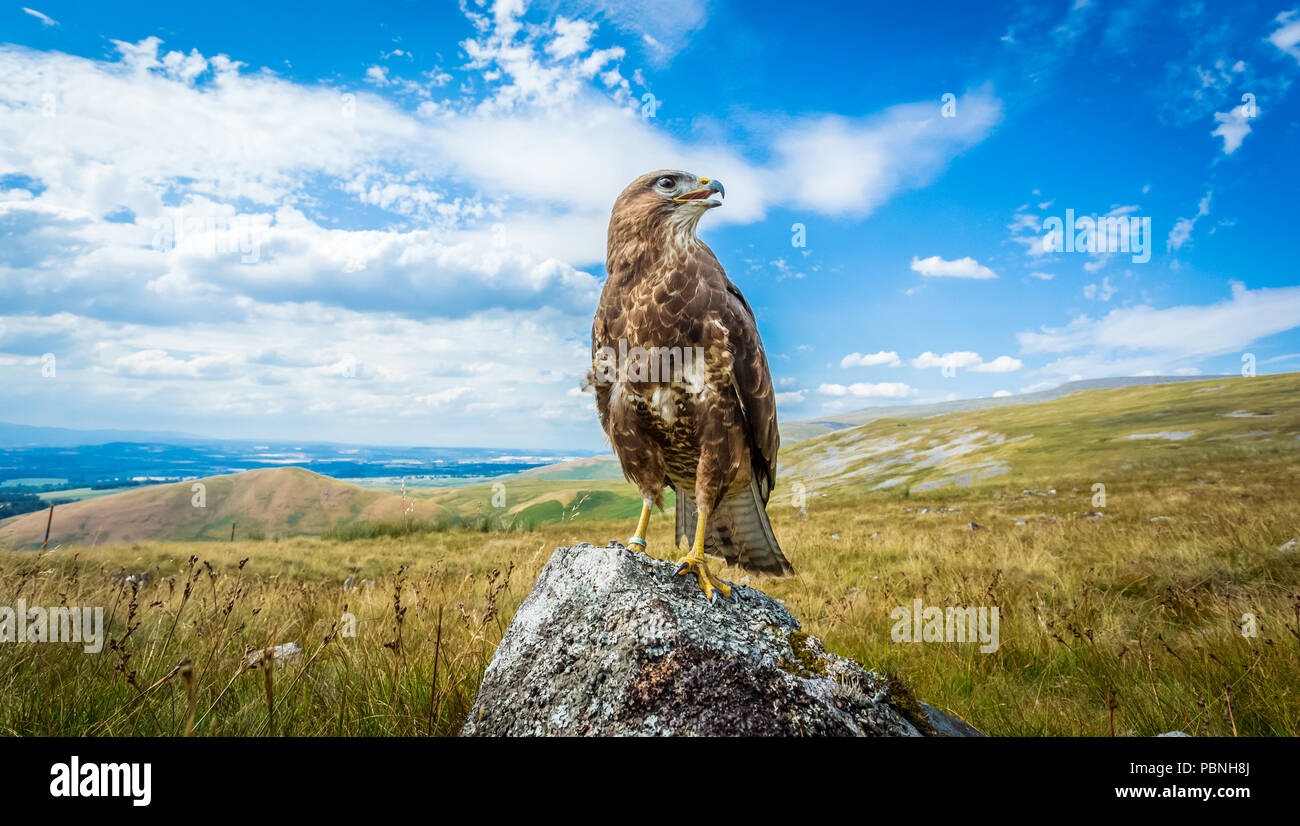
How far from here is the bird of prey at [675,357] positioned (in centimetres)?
346

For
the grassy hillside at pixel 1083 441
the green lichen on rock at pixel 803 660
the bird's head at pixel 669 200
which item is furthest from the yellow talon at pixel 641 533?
the grassy hillside at pixel 1083 441

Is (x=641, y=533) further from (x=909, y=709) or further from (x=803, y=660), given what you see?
(x=909, y=709)

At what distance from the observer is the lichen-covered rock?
216 centimetres

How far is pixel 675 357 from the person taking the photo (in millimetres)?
3449

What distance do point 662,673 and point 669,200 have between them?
110 inches

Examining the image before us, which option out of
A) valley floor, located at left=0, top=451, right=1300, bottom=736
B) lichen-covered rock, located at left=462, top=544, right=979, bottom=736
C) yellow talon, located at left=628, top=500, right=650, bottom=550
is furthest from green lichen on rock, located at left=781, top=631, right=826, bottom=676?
valley floor, located at left=0, top=451, right=1300, bottom=736

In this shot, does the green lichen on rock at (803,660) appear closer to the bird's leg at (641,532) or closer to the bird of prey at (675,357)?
the bird of prey at (675,357)

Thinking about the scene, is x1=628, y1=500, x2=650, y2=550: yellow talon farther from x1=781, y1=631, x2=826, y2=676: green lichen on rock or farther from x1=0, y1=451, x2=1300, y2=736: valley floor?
x1=781, y1=631, x2=826, y2=676: green lichen on rock

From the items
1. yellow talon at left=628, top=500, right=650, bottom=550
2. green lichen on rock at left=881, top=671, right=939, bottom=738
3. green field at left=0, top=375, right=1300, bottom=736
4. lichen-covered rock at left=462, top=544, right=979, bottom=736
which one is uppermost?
yellow talon at left=628, top=500, right=650, bottom=550

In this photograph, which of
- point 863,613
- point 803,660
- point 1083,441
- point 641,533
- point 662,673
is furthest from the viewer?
point 1083,441

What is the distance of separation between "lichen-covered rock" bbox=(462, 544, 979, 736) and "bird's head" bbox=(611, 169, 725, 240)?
2127 millimetres

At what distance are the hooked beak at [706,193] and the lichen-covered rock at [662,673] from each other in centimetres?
227

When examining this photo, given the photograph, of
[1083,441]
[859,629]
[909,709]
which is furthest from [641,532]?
[1083,441]
